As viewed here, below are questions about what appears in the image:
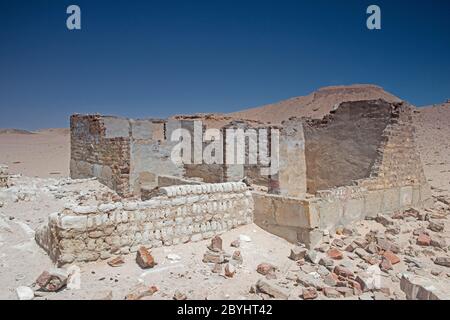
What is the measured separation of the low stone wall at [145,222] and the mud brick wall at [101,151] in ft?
18.1

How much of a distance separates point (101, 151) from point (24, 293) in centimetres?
823

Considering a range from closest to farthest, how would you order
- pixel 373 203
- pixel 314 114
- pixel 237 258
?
pixel 237 258, pixel 373 203, pixel 314 114

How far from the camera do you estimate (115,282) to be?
4594mm

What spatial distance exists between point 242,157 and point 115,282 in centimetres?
779

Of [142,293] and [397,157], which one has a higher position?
[397,157]

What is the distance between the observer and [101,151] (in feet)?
39.4

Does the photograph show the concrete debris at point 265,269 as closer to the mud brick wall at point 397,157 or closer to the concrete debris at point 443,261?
the concrete debris at point 443,261

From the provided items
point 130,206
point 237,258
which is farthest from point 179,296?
point 130,206

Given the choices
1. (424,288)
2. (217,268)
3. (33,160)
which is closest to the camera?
(424,288)

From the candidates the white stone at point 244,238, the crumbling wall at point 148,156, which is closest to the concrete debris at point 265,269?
the white stone at point 244,238

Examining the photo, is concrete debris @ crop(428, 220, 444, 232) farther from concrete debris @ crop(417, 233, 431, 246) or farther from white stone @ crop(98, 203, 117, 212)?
white stone @ crop(98, 203, 117, 212)

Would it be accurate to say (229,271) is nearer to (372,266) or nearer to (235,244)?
(235,244)

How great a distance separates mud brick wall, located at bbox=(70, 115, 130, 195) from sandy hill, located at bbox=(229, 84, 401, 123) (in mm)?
35062
